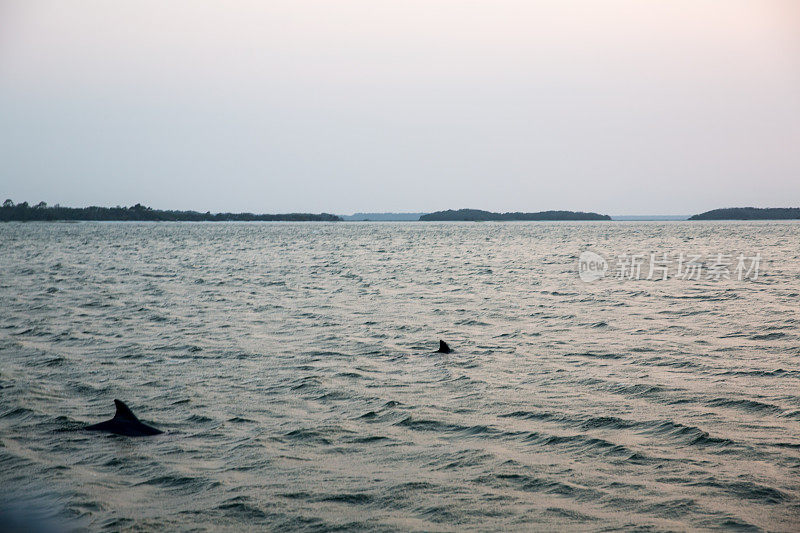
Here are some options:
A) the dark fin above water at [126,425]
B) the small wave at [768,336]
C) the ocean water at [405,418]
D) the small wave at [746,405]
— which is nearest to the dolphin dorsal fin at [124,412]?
the dark fin above water at [126,425]

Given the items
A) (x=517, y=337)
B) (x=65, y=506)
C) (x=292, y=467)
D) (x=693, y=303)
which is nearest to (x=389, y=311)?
(x=517, y=337)

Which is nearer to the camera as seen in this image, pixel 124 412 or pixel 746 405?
pixel 124 412

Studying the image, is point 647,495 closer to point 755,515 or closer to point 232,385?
point 755,515

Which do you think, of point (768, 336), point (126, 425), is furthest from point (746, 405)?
point (126, 425)

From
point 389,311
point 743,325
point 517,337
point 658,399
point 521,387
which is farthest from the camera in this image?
point 389,311

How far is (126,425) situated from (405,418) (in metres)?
4.61

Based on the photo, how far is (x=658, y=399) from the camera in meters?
13.0

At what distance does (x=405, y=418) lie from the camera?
12008 mm

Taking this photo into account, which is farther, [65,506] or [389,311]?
[389,311]

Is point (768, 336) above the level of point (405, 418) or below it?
above

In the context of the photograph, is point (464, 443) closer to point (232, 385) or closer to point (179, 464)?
point (179, 464)

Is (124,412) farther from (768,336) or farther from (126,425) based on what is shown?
(768,336)

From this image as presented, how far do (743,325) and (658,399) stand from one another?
36.6 ft

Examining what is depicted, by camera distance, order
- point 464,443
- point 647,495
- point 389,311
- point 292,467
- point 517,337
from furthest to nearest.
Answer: point 389,311 < point 517,337 < point 464,443 < point 292,467 < point 647,495
